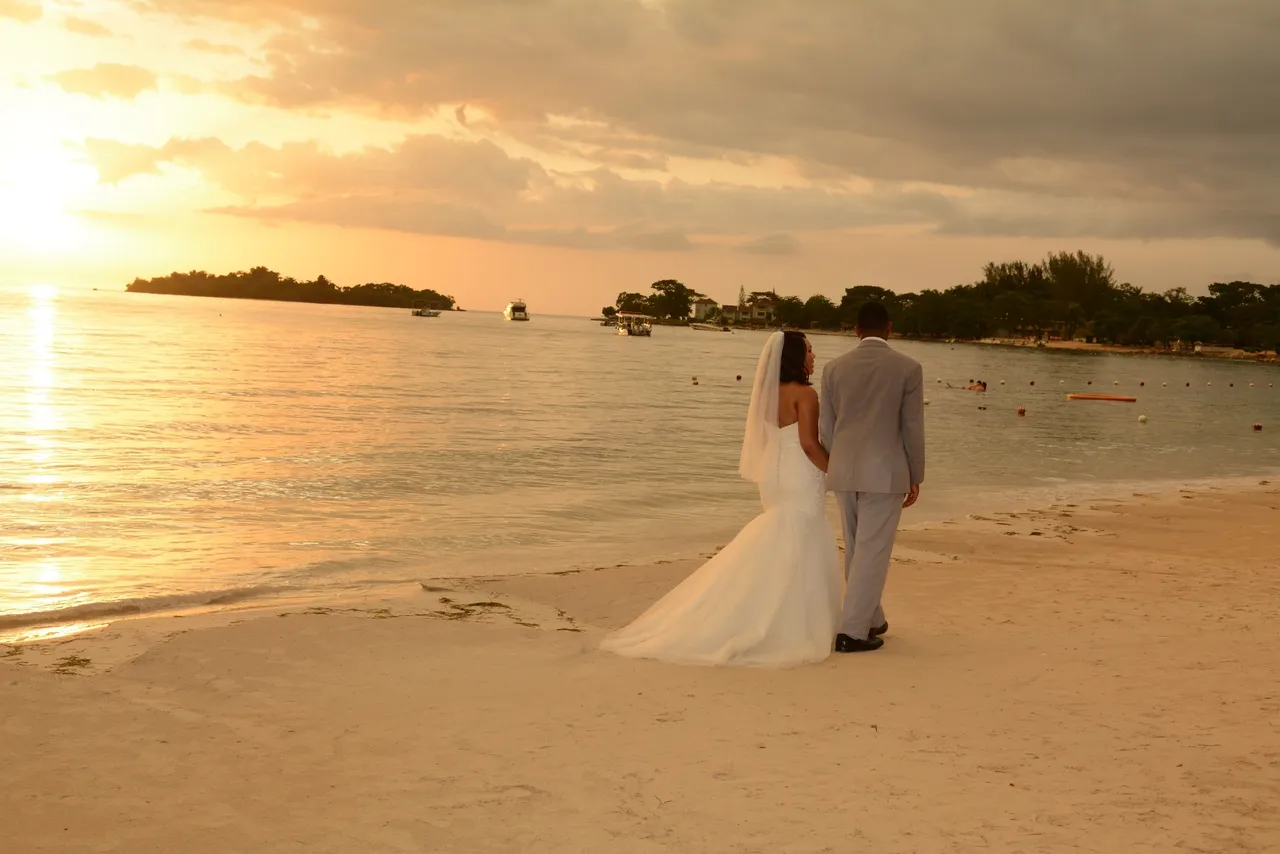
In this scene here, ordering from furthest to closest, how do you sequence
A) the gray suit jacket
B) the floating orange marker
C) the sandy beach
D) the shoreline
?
the floating orange marker → the shoreline → the gray suit jacket → the sandy beach

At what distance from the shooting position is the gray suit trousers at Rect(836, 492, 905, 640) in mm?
8078

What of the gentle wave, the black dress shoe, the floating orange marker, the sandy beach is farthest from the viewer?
the floating orange marker

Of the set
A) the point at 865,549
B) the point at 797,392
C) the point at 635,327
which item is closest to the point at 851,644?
the point at 865,549

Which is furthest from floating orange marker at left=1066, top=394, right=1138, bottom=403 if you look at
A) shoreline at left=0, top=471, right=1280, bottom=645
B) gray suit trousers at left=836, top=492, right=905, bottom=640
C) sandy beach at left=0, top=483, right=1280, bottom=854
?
gray suit trousers at left=836, top=492, right=905, bottom=640

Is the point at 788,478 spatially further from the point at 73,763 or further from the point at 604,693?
the point at 73,763

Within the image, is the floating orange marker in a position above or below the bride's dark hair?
below

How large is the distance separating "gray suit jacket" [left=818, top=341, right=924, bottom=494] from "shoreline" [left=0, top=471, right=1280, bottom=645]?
5.36m

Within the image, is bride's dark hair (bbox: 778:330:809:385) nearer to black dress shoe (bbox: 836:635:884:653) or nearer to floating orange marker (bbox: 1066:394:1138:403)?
black dress shoe (bbox: 836:635:884:653)

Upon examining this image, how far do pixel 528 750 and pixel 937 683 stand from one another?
3009 millimetres

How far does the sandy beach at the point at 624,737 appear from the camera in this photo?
5.11m

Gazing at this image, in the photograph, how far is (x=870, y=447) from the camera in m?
7.95

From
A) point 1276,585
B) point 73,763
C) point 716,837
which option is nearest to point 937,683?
point 716,837

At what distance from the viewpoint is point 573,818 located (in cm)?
524

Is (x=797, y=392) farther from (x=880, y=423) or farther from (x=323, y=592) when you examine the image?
(x=323, y=592)
